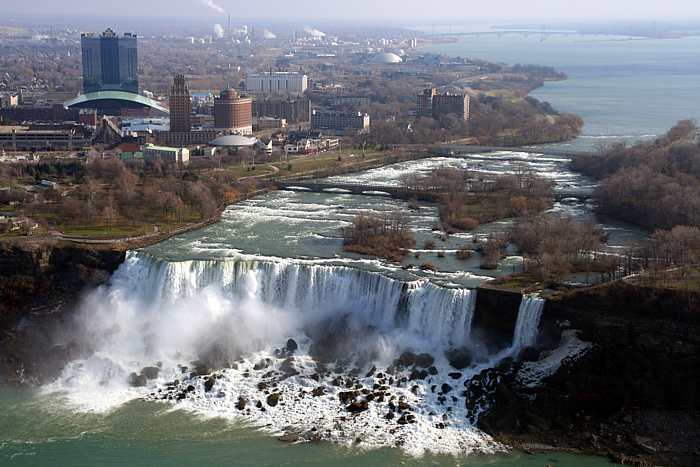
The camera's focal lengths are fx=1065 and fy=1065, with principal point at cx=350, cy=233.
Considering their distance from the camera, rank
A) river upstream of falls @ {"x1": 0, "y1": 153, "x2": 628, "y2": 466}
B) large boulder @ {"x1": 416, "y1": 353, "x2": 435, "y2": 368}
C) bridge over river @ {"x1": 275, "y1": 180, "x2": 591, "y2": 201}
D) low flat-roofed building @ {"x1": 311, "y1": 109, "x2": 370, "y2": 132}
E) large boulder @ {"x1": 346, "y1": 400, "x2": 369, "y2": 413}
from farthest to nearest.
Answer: low flat-roofed building @ {"x1": 311, "y1": 109, "x2": 370, "y2": 132} < bridge over river @ {"x1": 275, "y1": 180, "x2": 591, "y2": 201} < large boulder @ {"x1": 416, "y1": 353, "x2": 435, "y2": 368} < large boulder @ {"x1": 346, "y1": 400, "x2": 369, "y2": 413} < river upstream of falls @ {"x1": 0, "y1": 153, "x2": 628, "y2": 466}

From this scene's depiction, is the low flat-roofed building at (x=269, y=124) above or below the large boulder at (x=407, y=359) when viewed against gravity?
below

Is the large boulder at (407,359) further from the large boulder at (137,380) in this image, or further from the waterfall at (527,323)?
the large boulder at (137,380)

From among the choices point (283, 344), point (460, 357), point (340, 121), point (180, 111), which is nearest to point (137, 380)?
point (283, 344)

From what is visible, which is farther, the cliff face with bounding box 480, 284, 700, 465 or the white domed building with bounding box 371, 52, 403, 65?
the white domed building with bounding box 371, 52, 403, 65

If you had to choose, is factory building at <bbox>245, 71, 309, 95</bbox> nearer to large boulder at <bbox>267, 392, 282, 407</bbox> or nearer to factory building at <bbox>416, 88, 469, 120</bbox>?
factory building at <bbox>416, 88, 469, 120</bbox>

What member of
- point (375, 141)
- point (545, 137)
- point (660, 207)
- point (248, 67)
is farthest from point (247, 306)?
point (248, 67)

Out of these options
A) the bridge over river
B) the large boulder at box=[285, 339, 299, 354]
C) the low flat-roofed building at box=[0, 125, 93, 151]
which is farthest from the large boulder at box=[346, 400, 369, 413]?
the low flat-roofed building at box=[0, 125, 93, 151]

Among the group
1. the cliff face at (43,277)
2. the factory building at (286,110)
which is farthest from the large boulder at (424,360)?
the factory building at (286,110)
